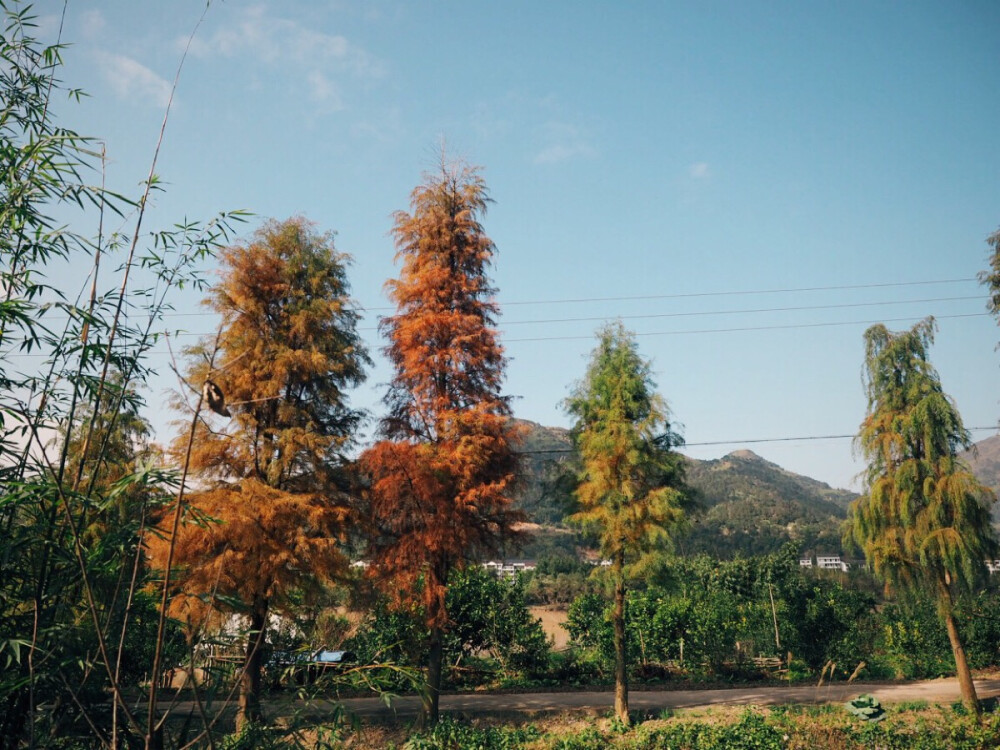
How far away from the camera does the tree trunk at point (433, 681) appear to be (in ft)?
37.3

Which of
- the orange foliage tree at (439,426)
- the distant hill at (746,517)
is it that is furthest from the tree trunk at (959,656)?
the distant hill at (746,517)

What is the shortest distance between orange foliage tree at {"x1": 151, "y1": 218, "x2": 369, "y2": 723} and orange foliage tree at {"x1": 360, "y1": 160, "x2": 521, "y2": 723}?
0.94 m

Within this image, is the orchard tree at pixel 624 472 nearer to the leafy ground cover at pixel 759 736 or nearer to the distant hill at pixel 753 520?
the leafy ground cover at pixel 759 736

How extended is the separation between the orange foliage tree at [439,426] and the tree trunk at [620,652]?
2.29 metres

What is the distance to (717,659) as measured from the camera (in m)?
17.7

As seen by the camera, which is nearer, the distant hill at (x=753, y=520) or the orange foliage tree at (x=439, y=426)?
the orange foliage tree at (x=439, y=426)

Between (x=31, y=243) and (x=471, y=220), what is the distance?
9.96 meters

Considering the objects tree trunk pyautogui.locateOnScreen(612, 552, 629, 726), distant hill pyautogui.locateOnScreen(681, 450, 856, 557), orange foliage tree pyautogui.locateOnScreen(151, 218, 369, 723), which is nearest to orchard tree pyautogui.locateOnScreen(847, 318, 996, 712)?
tree trunk pyautogui.locateOnScreen(612, 552, 629, 726)

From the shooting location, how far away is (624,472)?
12.8 m

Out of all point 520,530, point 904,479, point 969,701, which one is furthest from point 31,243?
point 969,701

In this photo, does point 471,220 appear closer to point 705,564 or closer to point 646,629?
point 646,629

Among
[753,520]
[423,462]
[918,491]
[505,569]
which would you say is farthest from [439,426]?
[753,520]

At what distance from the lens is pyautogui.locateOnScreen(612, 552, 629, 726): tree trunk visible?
1220 cm

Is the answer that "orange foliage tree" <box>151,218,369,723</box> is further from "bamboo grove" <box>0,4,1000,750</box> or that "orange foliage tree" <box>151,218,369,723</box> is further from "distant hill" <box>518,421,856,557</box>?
"distant hill" <box>518,421,856,557</box>
